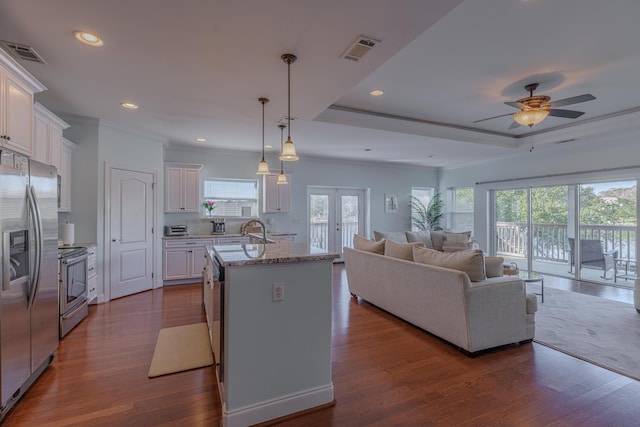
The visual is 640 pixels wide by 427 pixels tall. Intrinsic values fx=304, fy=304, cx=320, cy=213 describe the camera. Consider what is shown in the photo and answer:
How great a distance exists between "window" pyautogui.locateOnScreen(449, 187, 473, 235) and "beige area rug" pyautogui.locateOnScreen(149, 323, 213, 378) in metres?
7.31

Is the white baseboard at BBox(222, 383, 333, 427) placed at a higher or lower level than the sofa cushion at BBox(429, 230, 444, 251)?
lower

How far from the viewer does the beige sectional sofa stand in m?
2.81

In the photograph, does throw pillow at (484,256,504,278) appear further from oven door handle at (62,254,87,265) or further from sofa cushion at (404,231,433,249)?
oven door handle at (62,254,87,265)

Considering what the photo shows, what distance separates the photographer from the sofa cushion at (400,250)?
3648 mm

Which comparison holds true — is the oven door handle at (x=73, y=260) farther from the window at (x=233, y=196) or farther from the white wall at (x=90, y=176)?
the window at (x=233, y=196)

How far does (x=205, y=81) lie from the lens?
121 inches

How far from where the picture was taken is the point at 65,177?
4.07 m

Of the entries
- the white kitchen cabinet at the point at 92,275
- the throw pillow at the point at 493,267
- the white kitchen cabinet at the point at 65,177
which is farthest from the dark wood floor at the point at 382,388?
the white kitchen cabinet at the point at 65,177

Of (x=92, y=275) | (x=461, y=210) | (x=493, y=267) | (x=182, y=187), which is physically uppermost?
(x=182, y=187)

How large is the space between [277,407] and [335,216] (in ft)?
19.8

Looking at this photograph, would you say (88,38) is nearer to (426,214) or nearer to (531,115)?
(531,115)

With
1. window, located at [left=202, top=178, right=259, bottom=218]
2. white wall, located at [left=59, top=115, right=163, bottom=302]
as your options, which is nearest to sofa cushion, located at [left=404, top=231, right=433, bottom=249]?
window, located at [left=202, top=178, right=259, bottom=218]

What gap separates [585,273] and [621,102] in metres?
3.33

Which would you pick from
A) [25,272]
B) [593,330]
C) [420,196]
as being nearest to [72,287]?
[25,272]
